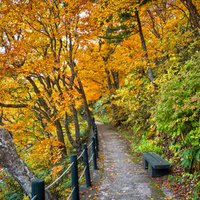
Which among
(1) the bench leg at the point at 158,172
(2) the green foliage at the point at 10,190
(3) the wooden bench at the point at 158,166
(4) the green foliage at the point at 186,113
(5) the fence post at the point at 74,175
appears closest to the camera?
(5) the fence post at the point at 74,175

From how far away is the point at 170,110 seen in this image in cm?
437

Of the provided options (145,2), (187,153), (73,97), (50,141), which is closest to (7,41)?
(73,97)

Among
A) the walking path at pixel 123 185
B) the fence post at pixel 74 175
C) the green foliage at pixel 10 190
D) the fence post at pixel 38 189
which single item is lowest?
the green foliage at pixel 10 190

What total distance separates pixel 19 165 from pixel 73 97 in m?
4.87

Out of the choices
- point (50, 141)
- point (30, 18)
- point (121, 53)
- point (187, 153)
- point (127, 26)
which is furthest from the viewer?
point (121, 53)

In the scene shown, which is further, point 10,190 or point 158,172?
point 10,190

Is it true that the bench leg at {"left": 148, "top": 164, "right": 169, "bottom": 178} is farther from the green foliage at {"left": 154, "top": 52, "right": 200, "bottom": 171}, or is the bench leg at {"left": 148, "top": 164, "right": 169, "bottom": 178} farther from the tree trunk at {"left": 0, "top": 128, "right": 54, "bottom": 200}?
the tree trunk at {"left": 0, "top": 128, "right": 54, "bottom": 200}

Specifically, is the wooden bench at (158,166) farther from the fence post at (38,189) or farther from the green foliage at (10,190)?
the green foliage at (10,190)

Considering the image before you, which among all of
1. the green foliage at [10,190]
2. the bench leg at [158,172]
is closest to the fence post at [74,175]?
the bench leg at [158,172]

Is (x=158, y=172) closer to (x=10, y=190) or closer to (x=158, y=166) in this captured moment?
(x=158, y=166)

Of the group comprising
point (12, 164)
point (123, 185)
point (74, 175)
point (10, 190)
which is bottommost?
point (10, 190)

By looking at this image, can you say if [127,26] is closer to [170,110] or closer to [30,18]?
[30,18]

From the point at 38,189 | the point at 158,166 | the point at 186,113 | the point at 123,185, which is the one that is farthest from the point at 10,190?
the point at 186,113

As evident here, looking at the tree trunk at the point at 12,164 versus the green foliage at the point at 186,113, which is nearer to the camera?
the green foliage at the point at 186,113
